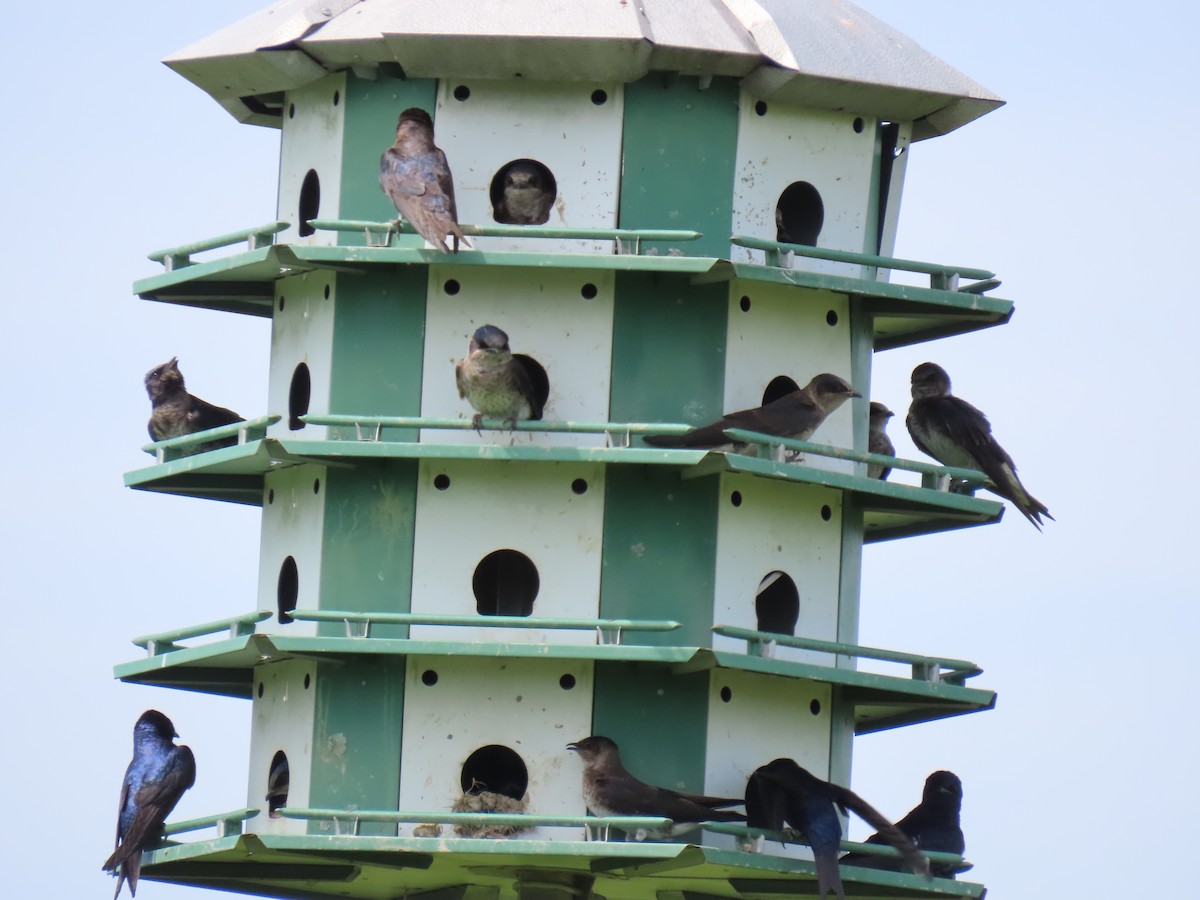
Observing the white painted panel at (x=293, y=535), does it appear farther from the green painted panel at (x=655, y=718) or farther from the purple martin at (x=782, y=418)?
the purple martin at (x=782, y=418)

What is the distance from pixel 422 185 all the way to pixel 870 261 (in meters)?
2.17

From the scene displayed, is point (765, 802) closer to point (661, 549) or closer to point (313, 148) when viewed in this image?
point (661, 549)

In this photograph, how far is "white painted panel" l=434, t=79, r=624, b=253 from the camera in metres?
16.7

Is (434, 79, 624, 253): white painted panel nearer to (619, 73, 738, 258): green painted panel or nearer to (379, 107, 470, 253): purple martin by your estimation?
(619, 73, 738, 258): green painted panel

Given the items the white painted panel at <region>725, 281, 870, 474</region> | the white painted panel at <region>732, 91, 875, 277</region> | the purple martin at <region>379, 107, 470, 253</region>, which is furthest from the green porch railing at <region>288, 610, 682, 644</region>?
the white painted panel at <region>732, 91, 875, 277</region>

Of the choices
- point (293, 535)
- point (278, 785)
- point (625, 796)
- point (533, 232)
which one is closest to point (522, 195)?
point (533, 232)

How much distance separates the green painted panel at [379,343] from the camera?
16688mm

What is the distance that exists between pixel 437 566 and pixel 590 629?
82 cm

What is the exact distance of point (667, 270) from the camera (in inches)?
644

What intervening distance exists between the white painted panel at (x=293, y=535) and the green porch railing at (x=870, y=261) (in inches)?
89.3

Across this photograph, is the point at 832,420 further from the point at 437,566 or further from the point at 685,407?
the point at 437,566

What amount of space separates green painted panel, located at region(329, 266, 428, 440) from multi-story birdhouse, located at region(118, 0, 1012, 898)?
0.02 metres

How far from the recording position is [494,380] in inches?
632

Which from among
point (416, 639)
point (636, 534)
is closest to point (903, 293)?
point (636, 534)
